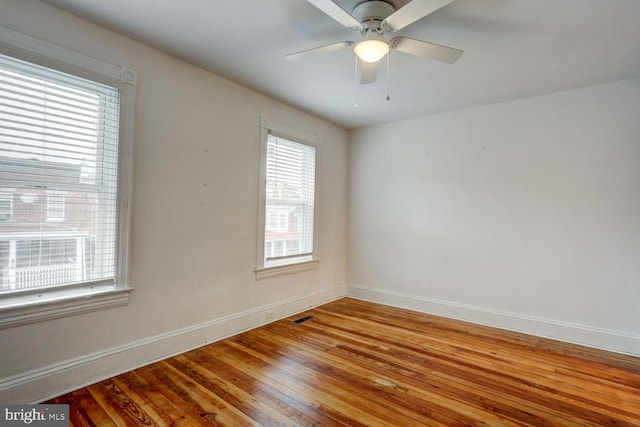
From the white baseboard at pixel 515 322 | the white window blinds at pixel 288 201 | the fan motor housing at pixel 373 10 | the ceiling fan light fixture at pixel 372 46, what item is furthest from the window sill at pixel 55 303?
the white baseboard at pixel 515 322

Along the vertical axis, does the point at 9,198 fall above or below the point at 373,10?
below

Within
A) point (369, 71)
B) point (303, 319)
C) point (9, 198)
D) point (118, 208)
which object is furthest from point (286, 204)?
point (9, 198)

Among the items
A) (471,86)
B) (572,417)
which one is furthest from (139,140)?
(572,417)

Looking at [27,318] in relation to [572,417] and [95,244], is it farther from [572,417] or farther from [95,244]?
[572,417]

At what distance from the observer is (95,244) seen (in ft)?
7.54

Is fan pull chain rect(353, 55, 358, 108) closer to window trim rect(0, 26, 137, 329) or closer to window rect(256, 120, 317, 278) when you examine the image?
window rect(256, 120, 317, 278)

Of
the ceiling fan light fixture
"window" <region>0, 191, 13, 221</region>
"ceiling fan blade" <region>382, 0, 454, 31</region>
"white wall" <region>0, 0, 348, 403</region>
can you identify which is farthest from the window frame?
"ceiling fan blade" <region>382, 0, 454, 31</region>

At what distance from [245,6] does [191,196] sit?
1627mm

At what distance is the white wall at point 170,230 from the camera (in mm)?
2066

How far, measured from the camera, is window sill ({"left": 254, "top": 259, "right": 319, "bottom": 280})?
3.53 m

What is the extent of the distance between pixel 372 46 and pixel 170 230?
86.1 inches

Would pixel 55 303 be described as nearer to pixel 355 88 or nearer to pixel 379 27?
pixel 379 27

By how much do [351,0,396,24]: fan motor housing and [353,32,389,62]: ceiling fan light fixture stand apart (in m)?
0.10

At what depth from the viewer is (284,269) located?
3.82 meters
